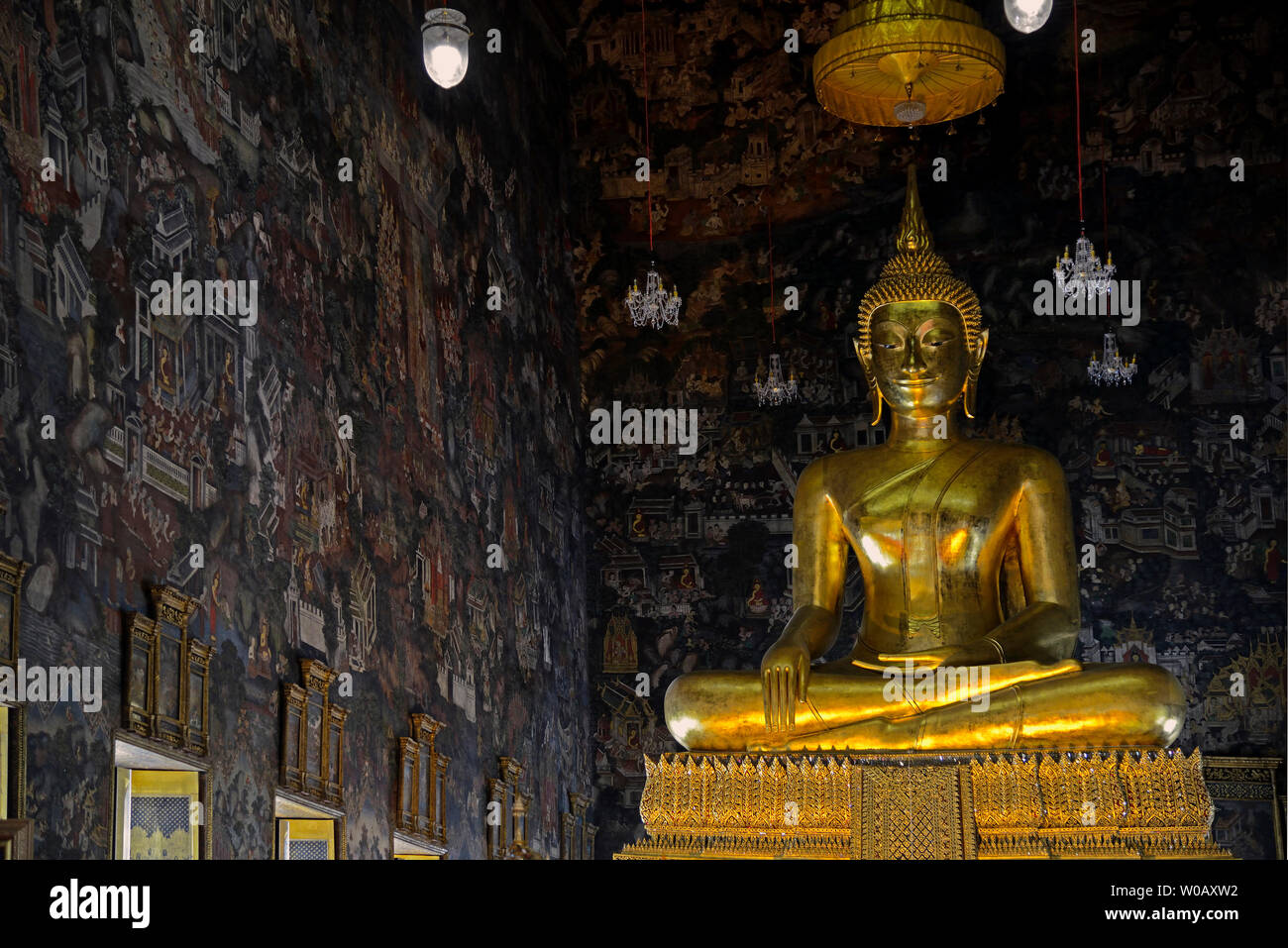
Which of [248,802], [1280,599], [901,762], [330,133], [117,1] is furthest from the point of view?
[1280,599]

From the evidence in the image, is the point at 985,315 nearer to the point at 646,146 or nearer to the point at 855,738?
the point at 646,146

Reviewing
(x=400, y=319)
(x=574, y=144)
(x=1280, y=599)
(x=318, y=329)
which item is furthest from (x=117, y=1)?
(x=1280, y=599)

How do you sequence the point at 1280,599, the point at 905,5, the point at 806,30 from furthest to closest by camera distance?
1. the point at 806,30
2. the point at 1280,599
3. the point at 905,5

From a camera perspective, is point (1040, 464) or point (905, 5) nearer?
point (1040, 464)

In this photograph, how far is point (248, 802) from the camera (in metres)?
7.49

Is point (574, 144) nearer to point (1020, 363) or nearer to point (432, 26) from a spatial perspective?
point (1020, 363)

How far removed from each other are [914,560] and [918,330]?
3.13ft

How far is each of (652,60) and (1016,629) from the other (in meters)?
6.85

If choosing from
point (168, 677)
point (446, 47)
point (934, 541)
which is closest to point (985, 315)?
point (934, 541)

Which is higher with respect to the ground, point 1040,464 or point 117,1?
point 117,1

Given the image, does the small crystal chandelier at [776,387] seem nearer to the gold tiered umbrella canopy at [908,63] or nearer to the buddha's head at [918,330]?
the gold tiered umbrella canopy at [908,63]

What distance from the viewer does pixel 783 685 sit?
7.24 m

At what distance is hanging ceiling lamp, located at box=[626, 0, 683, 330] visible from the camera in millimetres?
12406

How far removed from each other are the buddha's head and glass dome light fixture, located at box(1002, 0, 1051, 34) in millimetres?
804
